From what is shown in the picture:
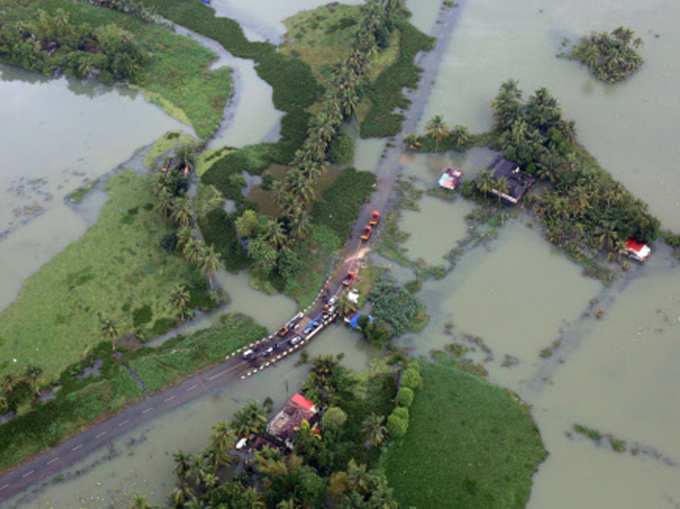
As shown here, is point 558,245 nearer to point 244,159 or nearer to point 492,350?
point 492,350

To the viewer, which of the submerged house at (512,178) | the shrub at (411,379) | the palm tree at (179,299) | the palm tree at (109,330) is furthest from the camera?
the submerged house at (512,178)

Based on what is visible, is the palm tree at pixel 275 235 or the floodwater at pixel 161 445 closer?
the floodwater at pixel 161 445

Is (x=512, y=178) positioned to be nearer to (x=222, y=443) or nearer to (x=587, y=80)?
(x=587, y=80)

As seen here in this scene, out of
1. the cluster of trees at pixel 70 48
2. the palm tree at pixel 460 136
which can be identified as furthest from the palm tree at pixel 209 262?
the cluster of trees at pixel 70 48

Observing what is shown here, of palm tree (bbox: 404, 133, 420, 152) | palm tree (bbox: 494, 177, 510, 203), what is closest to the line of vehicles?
palm tree (bbox: 494, 177, 510, 203)

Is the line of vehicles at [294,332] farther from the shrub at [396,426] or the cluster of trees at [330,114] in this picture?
the shrub at [396,426]

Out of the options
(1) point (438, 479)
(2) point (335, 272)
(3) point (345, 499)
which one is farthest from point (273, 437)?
(2) point (335, 272)
